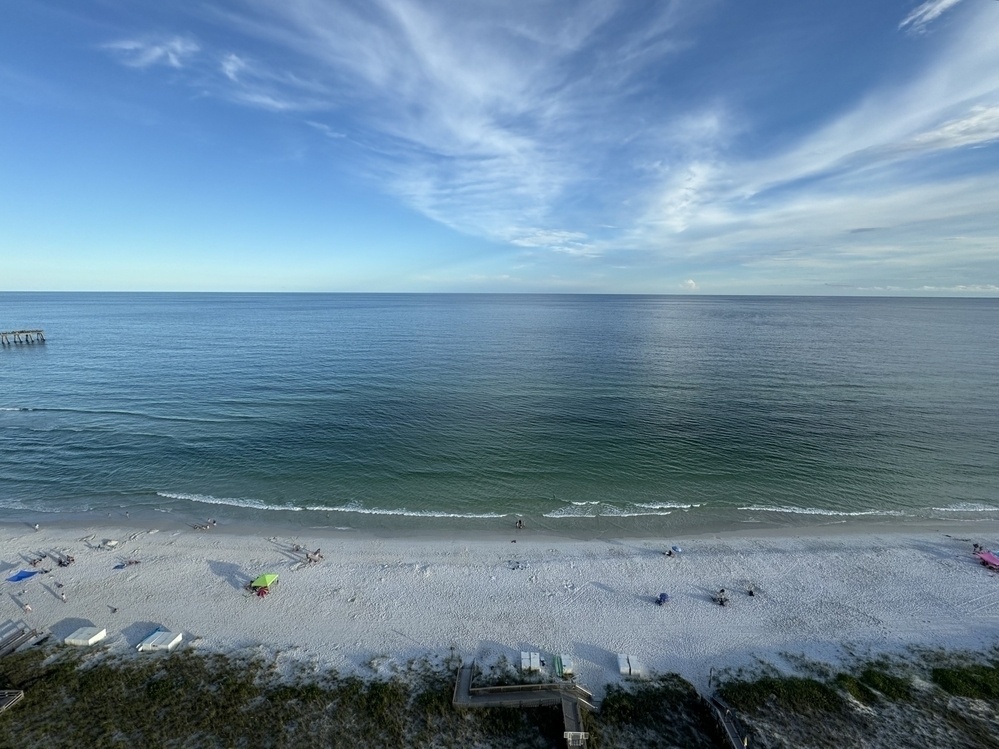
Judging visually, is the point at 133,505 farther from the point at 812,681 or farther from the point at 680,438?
the point at 680,438

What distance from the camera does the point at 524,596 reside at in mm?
27109

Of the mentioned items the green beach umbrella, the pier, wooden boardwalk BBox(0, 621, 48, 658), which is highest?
the pier

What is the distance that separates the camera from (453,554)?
A: 31.8 meters

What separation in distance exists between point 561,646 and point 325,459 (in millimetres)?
30851

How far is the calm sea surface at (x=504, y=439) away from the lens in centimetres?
3853

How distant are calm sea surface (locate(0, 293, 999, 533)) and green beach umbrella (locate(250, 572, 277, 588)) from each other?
833 cm

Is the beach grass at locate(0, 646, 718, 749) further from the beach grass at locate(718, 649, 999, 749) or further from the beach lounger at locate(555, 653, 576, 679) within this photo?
the beach grass at locate(718, 649, 999, 749)

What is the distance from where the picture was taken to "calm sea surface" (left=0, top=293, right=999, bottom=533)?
126ft

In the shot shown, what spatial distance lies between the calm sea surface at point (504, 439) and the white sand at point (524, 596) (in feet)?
14.1

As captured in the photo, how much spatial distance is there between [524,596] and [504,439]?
24254 mm

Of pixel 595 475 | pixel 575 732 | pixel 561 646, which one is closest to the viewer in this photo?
pixel 575 732

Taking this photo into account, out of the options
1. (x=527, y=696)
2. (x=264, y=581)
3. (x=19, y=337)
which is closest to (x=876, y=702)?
Answer: (x=527, y=696)

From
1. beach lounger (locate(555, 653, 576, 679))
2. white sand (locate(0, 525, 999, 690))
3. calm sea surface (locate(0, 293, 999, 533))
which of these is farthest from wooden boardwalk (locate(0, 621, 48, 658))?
beach lounger (locate(555, 653, 576, 679))

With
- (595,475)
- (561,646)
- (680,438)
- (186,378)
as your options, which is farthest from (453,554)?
(186,378)
